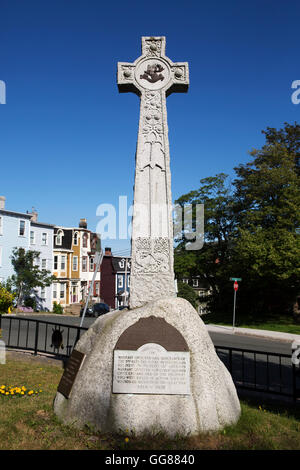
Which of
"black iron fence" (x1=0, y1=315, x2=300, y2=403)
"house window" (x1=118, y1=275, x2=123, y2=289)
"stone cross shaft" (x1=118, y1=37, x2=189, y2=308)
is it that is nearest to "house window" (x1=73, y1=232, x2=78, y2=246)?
"house window" (x1=118, y1=275, x2=123, y2=289)

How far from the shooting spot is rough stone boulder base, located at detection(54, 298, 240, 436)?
15.8 ft

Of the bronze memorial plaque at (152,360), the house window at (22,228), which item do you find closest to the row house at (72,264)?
the house window at (22,228)

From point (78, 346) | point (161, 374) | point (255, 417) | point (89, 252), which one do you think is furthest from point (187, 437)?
point (89, 252)

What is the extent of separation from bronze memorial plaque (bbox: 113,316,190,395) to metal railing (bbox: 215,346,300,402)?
2.81 meters

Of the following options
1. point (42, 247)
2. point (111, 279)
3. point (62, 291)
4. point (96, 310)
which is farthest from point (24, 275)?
point (111, 279)

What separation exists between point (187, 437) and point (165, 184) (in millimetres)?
4043

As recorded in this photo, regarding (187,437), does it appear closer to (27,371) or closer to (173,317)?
(173,317)

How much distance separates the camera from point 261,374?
10.2 meters

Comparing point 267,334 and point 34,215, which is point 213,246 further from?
point 34,215

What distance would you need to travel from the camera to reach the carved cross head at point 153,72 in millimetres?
6801

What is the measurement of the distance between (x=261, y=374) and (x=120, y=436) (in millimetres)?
6657

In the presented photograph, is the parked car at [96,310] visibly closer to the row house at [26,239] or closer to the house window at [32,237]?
the row house at [26,239]

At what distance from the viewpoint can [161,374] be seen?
199 inches

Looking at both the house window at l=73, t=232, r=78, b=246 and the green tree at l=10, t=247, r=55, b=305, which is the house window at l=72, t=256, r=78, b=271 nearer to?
the house window at l=73, t=232, r=78, b=246
